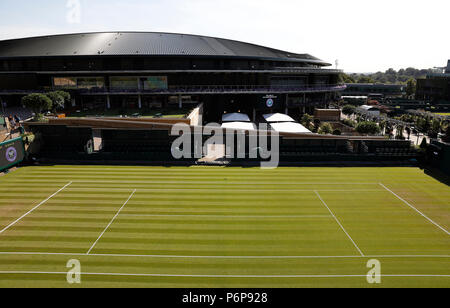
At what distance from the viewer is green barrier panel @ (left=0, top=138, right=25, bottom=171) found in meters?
29.0

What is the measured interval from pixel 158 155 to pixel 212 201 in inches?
486

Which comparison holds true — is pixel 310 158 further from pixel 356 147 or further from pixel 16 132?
pixel 16 132

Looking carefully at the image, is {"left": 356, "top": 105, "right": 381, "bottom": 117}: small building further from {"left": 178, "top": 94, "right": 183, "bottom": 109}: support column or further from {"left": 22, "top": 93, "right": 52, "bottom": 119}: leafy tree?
{"left": 22, "top": 93, "right": 52, "bottom": 119}: leafy tree

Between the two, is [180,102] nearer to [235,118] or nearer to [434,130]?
[235,118]

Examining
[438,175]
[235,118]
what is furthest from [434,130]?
[235,118]

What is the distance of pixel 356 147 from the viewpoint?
34.8 meters

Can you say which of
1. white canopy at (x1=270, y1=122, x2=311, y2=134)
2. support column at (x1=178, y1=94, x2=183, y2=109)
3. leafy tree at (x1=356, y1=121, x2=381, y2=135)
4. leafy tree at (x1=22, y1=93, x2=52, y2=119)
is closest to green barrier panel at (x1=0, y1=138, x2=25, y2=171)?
leafy tree at (x1=22, y1=93, x2=52, y2=119)

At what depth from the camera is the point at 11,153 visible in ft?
98.4

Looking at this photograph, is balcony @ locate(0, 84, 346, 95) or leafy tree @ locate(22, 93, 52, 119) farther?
balcony @ locate(0, 84, 346, 95)

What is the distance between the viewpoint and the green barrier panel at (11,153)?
2900 centimetres

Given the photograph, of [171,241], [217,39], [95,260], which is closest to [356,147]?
[171,241]

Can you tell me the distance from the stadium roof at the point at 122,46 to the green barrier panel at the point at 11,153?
2685 centimetres

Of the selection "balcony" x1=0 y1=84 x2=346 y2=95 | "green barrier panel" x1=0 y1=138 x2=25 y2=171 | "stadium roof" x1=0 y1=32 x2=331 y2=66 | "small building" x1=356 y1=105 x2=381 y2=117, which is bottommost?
"green barrier panel" x1=0 y1=138 x2=25 y2=171

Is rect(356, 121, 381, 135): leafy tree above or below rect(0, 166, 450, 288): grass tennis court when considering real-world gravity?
above
